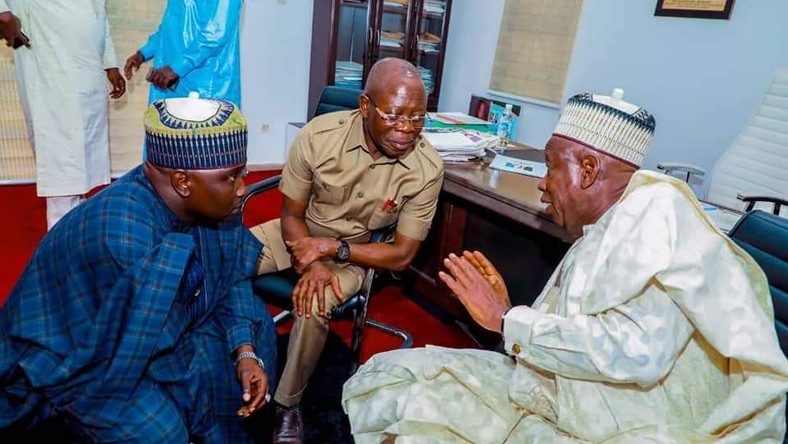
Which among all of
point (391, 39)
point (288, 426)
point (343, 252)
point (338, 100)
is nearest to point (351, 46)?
point (391, 39)

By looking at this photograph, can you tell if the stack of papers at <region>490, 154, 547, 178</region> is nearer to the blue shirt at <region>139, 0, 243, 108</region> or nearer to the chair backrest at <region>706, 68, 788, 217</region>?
the chair backrest at <region>706, 68, 788, 217</region>

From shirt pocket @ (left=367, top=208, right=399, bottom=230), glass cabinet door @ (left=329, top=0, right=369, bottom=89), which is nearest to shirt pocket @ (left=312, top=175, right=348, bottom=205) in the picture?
shirt pocket @ (left=367, top=208, right=399, bottom=230)

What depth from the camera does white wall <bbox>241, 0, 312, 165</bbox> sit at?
4250 mm

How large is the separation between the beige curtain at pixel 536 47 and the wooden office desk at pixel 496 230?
2157 millimetres

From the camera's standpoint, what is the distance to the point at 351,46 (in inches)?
177

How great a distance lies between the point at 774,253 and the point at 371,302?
186cm

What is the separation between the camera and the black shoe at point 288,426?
1.66 m

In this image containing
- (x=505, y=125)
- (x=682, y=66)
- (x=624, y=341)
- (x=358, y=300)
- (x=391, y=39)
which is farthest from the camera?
(x=391, y=39)

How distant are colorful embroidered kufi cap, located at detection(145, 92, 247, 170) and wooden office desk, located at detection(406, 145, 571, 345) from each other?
1.03 meters

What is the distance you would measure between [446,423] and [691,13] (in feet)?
11.3

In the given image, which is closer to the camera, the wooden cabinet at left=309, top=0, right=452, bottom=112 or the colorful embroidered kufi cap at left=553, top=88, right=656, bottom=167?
the colorful embroidered kufi cap at left=553, top=88, right=656, bottom=167

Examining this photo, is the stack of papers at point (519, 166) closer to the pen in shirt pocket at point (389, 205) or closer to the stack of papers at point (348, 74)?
the pen in shirt pocket at point (389, 205)

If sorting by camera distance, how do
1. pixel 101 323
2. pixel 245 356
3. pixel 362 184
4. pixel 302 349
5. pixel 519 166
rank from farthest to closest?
1. pixel 519 166
2. pixel 362 184
3. pixel 302 349
4. pixel 245 356
5. pixel 101 323

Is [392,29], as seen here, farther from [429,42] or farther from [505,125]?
[505,125]
